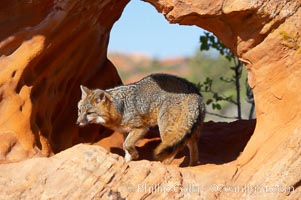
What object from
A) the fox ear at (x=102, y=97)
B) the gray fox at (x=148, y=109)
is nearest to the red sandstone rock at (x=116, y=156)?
the gray fox at (x=148, y=109)

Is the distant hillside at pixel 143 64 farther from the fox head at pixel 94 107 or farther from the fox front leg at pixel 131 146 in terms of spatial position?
the fox front leg at pixel 131 146

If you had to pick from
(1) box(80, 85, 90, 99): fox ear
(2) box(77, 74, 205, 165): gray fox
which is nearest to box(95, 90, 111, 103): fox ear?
(2) box(77, 74, 205, 165): gray fox

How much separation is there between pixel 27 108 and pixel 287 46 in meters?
3.13

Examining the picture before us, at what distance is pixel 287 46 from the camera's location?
774cm

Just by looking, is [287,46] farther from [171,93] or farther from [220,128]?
[220,128]

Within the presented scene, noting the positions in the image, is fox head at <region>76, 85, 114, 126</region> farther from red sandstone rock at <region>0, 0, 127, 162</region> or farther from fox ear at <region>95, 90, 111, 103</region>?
red sandstone rock at <region>0, 0, 127, 162</region>

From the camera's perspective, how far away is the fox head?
973 centimetres

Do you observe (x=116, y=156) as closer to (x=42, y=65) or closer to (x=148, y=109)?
(x=42, y=65)

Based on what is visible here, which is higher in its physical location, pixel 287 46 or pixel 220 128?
pixel 287 46

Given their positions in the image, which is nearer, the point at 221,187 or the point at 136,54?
the point at 221,187

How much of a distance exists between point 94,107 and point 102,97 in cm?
18

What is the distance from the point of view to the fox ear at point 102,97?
9.87 m

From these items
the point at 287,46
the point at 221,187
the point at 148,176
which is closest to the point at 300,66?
the point at 287,46

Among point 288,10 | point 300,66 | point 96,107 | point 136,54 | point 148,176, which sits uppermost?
point 288,10
